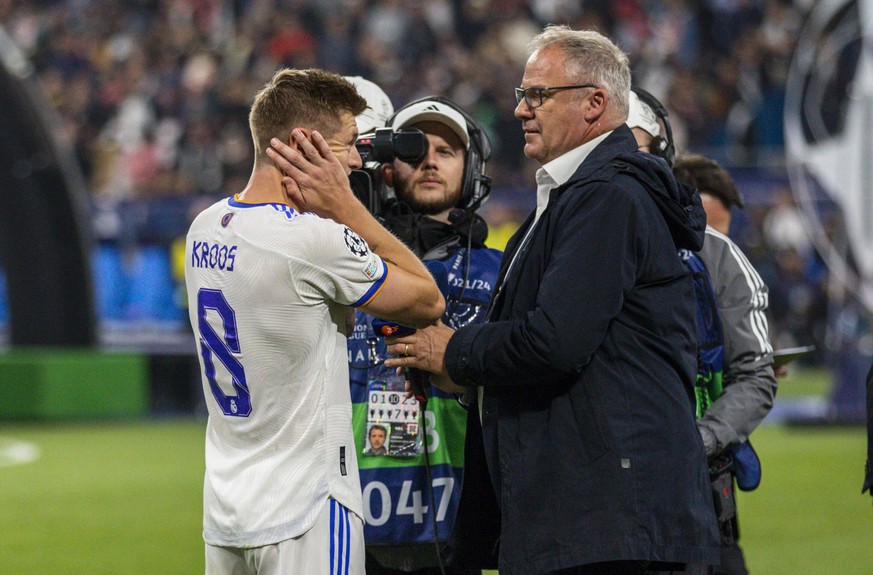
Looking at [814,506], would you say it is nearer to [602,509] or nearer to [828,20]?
[602,509]

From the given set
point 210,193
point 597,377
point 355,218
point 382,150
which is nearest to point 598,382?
point 597,377

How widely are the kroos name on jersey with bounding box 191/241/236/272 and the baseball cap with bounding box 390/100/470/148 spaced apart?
1353 millimetres

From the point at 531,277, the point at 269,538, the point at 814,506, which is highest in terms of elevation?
the point at 531,277

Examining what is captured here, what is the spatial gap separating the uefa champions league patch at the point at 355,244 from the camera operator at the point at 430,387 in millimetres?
731

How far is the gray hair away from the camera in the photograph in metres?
3.45

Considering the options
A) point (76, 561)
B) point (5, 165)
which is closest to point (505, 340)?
point (76, 561)

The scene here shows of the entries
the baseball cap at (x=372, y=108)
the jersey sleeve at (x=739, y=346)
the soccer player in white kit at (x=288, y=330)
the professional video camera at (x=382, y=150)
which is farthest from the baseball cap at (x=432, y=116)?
the soccer player in white kit at (x=288, y=330)

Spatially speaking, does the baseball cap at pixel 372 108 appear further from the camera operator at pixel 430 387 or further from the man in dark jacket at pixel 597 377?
the man in dark jacket at pixel 597 377

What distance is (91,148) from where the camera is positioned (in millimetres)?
21156

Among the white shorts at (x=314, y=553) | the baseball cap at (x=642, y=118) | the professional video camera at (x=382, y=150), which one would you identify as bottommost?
the white shorts at (x=314, y=553)

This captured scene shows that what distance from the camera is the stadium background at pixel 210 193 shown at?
10336mm

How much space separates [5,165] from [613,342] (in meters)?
12.4

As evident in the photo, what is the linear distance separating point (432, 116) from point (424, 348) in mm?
1339

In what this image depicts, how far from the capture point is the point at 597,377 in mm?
3219
